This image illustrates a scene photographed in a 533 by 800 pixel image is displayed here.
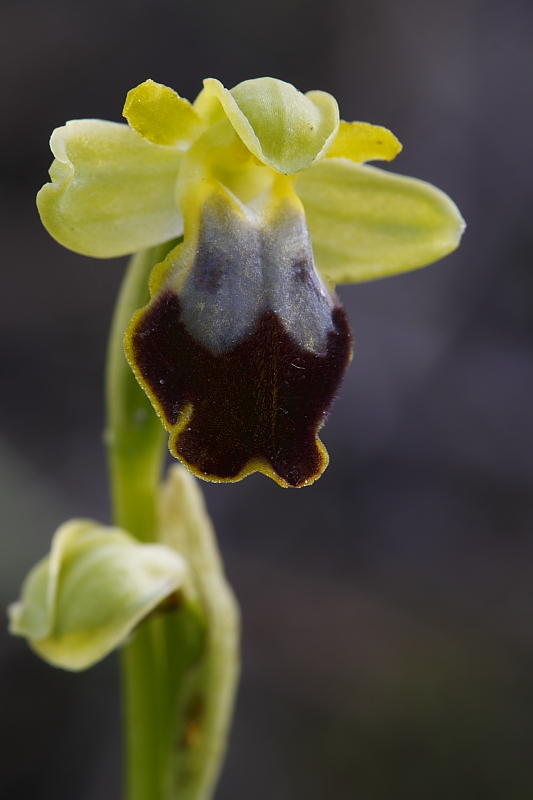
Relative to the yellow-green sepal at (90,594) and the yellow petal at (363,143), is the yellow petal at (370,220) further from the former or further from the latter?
the yellow-green sepal at (90,594)

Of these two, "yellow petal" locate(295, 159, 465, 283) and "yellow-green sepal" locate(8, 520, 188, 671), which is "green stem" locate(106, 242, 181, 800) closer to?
"yellow-green sepal" locate(8, 520, 188, 671)

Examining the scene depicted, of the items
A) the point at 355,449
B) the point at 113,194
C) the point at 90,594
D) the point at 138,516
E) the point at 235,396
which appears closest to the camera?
the point at 235,396

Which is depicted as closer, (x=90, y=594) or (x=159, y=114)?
(x=159, y=114)

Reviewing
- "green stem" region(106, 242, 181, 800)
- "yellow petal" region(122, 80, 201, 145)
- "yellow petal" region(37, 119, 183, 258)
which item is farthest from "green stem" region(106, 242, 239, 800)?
"yellow petal" region(122, 80, 201, 145)

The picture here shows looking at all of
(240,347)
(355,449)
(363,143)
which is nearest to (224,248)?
(240,347)

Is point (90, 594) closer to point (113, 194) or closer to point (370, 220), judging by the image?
point (113, 194)

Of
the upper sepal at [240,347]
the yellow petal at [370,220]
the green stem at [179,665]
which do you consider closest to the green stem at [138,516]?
the green stem at [179,665]
